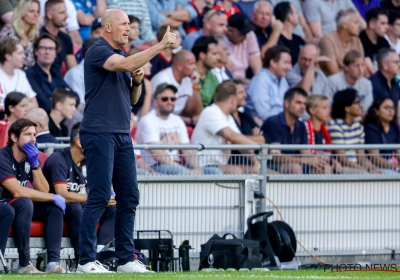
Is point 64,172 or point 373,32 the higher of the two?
point 373,32

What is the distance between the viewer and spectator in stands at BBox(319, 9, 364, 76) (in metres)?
16.6

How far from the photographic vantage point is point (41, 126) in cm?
1122

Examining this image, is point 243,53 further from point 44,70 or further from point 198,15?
point 44,70

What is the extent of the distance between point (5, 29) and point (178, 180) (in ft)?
10.7

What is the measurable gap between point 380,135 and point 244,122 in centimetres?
252

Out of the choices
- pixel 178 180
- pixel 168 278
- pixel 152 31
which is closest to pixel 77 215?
pixel 178 180

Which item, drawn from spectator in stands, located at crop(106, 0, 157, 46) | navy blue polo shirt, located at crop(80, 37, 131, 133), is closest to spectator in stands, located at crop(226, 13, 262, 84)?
spectator in stands, located at crop(106, 0, 157, 46)

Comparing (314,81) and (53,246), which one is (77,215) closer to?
(53,246)

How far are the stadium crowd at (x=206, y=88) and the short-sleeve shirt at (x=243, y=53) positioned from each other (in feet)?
0.06

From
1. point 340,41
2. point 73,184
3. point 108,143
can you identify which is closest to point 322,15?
point 340,41

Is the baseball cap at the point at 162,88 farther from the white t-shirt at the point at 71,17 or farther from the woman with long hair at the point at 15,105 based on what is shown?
the woman with long hair at the point at 15,105

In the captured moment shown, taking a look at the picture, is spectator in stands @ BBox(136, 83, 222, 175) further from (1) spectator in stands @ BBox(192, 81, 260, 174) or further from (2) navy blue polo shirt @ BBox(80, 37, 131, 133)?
(2) navy blue polo shirt @ BBox(80, 37, 131, 133)

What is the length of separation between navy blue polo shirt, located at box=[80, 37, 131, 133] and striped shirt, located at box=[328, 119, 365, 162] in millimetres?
Answer: 7174

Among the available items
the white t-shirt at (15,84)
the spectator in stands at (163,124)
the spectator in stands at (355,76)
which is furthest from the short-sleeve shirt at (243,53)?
the white t-shirt at (15,84)
